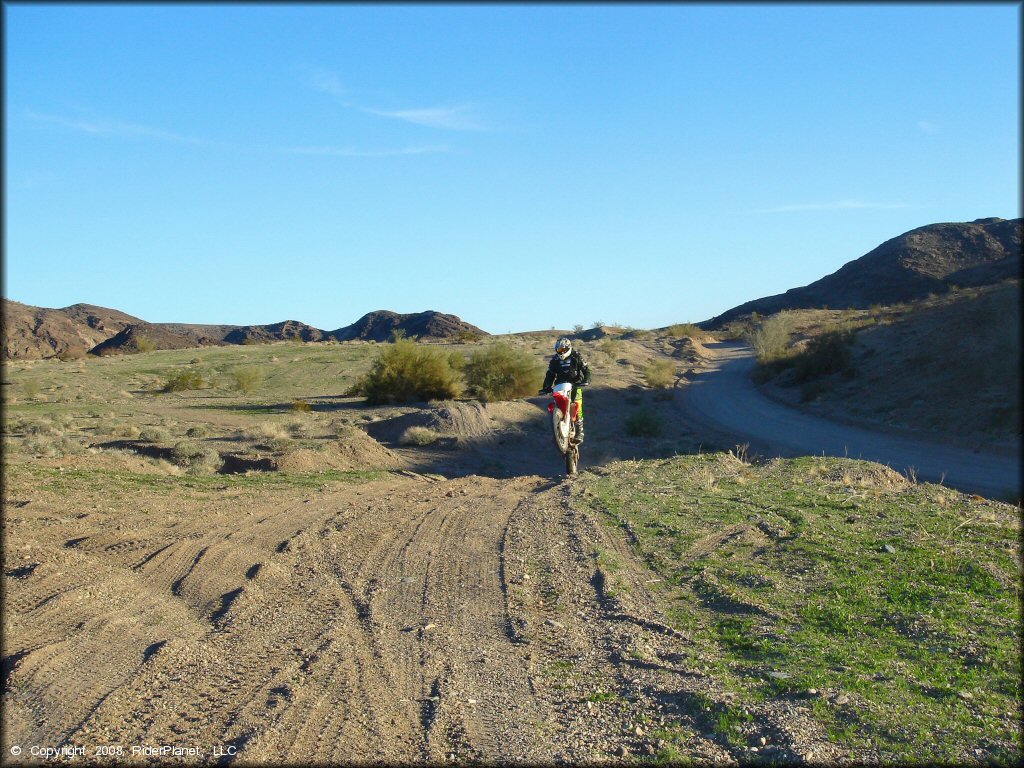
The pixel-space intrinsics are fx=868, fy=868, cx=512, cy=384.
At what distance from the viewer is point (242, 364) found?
2414 inches

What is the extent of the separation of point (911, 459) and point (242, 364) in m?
47.9

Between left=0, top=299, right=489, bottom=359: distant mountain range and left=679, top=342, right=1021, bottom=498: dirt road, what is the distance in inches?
1543

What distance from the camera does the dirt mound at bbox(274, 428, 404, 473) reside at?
19.1 m

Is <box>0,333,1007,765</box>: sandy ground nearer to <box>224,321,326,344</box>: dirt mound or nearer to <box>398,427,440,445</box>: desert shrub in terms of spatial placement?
<box>398,427,440,445</box>: desert shrub

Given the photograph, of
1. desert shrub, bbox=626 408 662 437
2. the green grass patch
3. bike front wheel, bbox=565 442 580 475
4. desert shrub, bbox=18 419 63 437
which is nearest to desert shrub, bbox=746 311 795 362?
desert shrub, bbox=626 408 662 437

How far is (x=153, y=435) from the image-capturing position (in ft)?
87.4

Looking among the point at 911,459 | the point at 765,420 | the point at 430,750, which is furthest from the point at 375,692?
the point at 765,420

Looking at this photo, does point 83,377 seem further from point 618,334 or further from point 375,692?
point 618,334

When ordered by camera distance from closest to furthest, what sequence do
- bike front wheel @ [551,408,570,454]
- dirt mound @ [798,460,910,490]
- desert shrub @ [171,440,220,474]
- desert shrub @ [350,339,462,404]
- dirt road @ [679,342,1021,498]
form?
dirt mound @ [798,460,910,490] < bike front wheel @ [551,408,570,454] < desert shrub @ [171,440,220,474] < dirt road @ [679,342,1021,498] < desert shrub @ [350,339,462,404]

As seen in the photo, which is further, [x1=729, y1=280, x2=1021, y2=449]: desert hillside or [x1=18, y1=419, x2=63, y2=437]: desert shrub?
[x1=18, y1=419, x2=63, y2=437]: desert shrub

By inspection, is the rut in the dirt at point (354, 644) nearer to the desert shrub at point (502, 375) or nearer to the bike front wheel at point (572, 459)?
the bike front wheel at point (572, 459)

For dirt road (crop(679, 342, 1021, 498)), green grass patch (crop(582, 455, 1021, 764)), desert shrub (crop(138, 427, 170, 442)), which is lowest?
dirt road (crop(679, 342, 1021, 498))

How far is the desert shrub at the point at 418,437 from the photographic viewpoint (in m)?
27.0

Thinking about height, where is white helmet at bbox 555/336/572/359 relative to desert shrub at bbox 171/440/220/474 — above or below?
above
